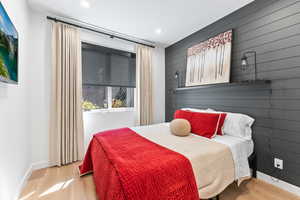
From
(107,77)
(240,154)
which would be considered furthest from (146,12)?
(240,154)

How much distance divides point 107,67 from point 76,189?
233 centimetres

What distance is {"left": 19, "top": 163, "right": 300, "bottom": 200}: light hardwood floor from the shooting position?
5.35ft

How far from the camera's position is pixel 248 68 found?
6.96 feet

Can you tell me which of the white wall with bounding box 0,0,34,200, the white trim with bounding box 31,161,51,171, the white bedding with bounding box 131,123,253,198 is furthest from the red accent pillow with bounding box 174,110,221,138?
the white trim with bounding box 31,161,51,171

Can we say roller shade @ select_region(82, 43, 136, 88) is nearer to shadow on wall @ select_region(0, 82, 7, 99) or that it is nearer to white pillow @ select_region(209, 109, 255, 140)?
shadow on wall @ select_region(0, 82, 7, 99)

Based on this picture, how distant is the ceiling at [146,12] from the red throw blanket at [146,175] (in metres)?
2.16

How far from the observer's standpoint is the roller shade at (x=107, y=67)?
286 centimetres

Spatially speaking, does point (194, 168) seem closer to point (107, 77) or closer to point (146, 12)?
point (146, 12)

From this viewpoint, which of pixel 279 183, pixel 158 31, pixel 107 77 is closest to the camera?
pixel 279 183

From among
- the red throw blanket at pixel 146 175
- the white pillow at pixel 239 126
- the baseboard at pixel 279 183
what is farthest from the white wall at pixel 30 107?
the baseboard at pixel 279 183

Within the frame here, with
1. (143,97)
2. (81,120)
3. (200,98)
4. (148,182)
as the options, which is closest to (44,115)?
(81,120)

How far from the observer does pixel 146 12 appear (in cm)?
233

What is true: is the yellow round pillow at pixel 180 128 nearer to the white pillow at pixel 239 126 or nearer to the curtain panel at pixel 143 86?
the white pillow at pixel 239 126

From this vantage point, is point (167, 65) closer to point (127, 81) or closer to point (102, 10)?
point (127, 81)
